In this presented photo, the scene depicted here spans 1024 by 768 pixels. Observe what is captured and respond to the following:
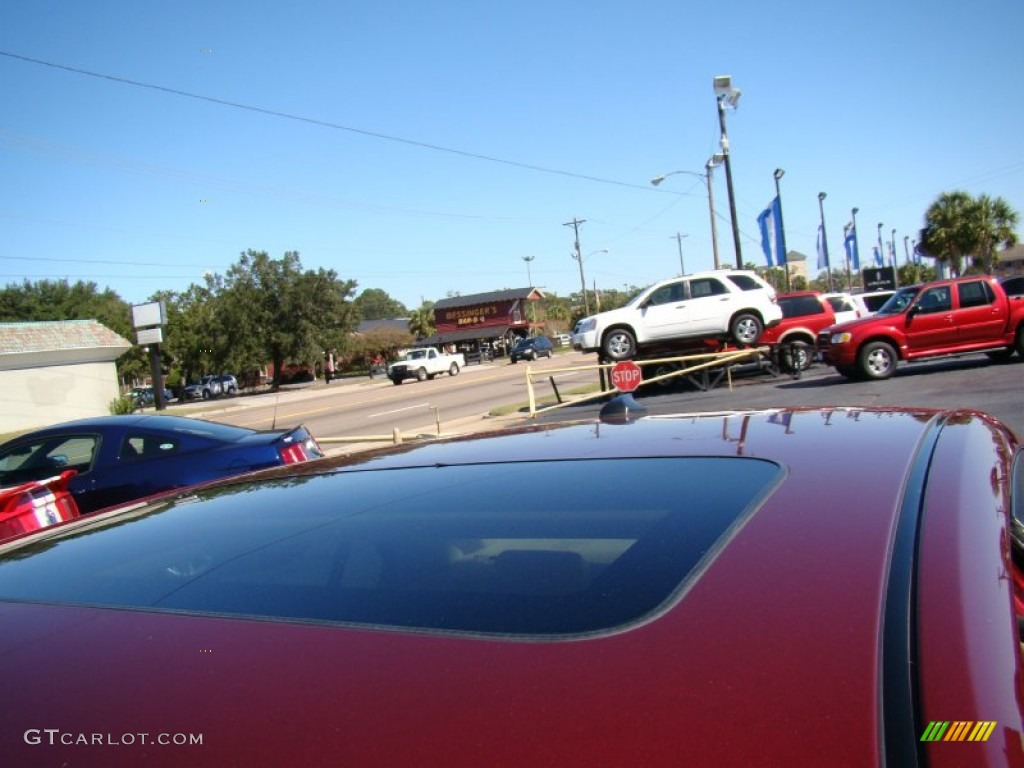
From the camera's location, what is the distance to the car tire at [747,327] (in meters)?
18.0

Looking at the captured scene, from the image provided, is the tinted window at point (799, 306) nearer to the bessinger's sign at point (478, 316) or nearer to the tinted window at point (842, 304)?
the tinted window at point (842, 304)

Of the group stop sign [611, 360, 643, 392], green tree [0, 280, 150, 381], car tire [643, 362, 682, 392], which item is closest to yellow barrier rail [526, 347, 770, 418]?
car tire [643, 362, 682, 392]

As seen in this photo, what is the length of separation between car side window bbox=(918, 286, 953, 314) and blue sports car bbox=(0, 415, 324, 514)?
43.4 ft

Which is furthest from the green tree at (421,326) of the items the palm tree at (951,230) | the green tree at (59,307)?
the palm tree at (951,230)

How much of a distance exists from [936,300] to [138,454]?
15.2 meters

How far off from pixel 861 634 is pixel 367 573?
108 cm

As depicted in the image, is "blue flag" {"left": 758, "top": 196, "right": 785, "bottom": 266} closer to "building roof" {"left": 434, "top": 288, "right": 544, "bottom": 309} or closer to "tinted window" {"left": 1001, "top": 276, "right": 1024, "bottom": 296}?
"tinted window" {"left": 1001, "top": 276, "right": 1024, "bottom": 296}

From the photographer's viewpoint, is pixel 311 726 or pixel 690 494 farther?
pixel 690 494

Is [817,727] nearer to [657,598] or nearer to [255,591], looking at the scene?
[657,598]

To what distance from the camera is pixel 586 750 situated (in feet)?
3.34

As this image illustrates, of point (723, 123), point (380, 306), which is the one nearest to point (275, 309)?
point (723, 123)

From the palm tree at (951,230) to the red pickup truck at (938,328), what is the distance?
3921cm

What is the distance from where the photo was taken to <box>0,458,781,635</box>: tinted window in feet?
4.69

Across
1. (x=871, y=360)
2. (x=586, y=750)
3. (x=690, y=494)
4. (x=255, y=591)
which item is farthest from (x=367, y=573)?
(x=871, y=360)
